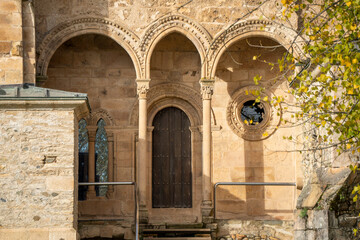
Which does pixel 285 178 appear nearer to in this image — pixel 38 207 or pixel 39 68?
pixel 39 68

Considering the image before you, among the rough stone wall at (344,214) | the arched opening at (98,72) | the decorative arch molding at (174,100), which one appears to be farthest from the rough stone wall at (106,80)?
the rough stone wall at (344,214)

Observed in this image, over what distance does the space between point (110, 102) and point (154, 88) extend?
1.13 metres

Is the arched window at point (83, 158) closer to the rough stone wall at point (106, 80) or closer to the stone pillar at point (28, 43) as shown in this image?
the rough stone wall at point (106, 80)

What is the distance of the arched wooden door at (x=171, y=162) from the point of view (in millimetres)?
18375

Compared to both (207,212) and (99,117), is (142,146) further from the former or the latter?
(99,117)

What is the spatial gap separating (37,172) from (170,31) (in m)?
7.32

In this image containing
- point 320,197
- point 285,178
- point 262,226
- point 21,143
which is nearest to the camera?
point 320,197

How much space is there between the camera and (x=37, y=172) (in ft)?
33.6

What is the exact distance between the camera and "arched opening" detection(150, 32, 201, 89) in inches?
726

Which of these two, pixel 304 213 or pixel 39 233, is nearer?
pixel 304 213

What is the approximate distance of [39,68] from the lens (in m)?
16.4

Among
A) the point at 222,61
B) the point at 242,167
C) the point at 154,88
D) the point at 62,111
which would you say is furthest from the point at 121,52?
the point at 62,111

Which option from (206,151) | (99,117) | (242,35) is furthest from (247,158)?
(99,117)

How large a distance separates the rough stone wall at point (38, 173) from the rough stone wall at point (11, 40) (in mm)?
3989
